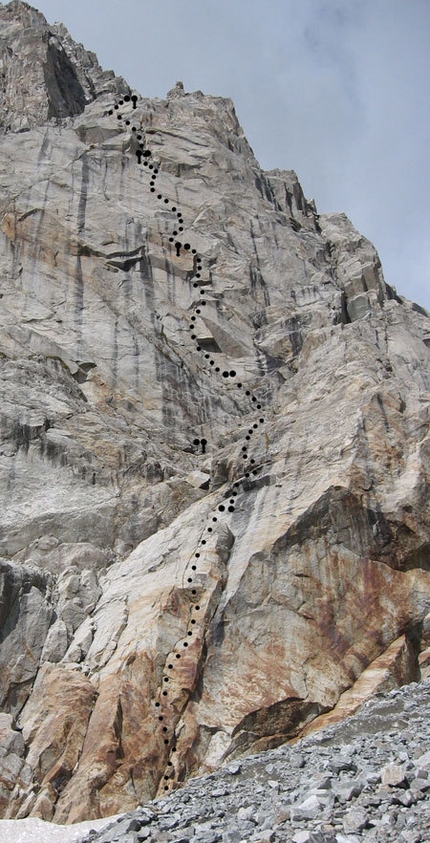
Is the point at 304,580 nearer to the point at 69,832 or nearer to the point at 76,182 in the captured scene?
the point at 69,832

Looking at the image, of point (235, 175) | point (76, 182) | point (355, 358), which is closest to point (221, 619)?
point (355, 358)

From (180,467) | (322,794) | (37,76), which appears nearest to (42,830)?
(322,794)

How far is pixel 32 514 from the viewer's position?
1492 inches

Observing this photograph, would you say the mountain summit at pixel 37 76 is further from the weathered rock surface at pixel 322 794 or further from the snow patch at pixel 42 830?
the weathered rock surface at pixel 322 794

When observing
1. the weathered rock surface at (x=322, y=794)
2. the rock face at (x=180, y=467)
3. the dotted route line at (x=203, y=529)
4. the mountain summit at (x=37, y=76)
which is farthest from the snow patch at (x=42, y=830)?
the mountain summit at (x=37, y=76)

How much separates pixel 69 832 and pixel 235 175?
4925 centimetres

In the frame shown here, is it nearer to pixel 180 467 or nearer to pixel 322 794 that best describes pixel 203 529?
pixel 180 467

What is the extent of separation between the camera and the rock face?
94.1 feet

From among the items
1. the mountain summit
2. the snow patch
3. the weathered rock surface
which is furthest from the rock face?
the weathered rock surface

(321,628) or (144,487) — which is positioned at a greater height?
(144,487)

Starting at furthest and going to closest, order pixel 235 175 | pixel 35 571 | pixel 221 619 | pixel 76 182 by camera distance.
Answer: pixel 235 175, pixel 76 182, pixel 35 571, pixel 221 619

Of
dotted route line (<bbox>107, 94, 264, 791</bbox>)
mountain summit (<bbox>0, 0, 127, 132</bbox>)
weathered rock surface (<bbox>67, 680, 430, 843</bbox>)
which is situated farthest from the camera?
mountain summit (<bbox>0, 0, 127, 132</bbox>)

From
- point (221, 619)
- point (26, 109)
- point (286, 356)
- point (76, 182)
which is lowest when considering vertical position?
point (221, 619)

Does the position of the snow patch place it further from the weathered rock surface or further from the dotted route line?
the dotted route line
